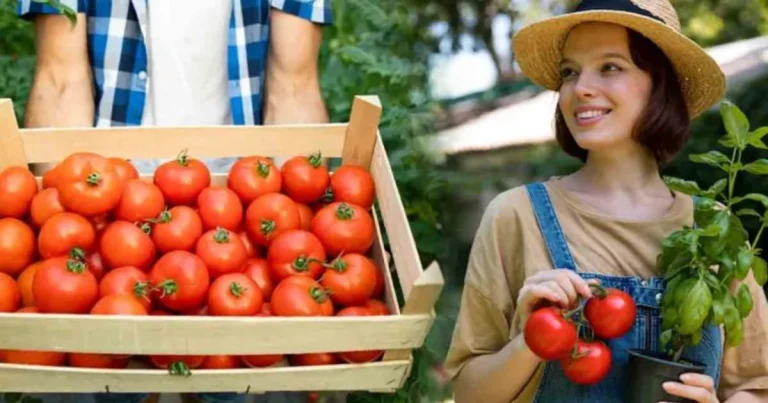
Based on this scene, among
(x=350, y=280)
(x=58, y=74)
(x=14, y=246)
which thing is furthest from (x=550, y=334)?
(x=58, y=74)

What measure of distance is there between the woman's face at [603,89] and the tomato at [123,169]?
2.60ft

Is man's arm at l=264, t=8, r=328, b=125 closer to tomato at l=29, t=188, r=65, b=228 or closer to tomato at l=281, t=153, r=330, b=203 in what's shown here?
Answer: tomato at l=281, t=153, r=330, b=203

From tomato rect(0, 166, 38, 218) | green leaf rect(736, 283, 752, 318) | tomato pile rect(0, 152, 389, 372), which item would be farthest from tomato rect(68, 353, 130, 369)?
green leaf rect(736, 283, 752, 318)

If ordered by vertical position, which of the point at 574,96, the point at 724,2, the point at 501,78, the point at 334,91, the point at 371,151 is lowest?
the point at 501,78

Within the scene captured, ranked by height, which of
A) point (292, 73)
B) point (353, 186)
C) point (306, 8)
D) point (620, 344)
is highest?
point (306, 8)

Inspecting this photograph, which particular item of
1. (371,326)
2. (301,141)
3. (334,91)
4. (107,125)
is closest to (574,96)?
(301,141)

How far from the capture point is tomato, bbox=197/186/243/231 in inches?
72.1

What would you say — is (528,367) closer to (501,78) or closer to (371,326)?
(371,326)

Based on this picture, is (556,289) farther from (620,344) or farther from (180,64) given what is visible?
(180,64)

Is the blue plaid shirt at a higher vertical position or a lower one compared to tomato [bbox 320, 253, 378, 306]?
higher

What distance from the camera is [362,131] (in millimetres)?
1990

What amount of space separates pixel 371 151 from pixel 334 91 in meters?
1.17

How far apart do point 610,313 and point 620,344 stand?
6.8 inches

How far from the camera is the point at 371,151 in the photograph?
200 cm
